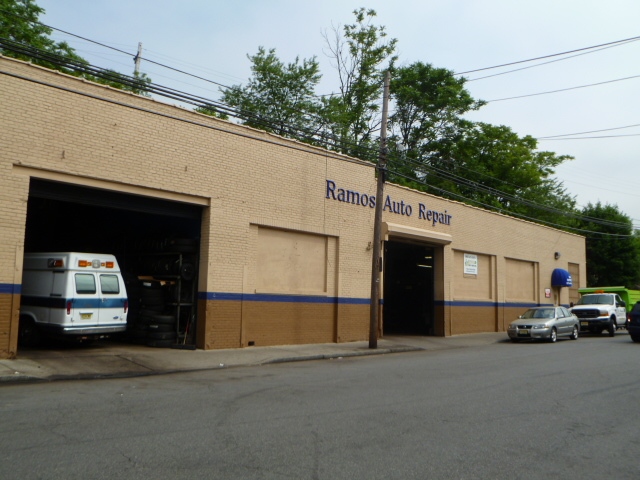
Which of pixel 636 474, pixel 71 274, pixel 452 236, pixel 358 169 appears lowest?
pixel 636 474

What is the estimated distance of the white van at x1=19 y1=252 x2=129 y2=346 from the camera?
1581 cm

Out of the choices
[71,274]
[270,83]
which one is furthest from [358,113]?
[71,274]

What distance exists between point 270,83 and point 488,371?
3015 centimetres

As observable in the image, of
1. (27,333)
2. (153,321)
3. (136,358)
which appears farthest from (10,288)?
(153,321)

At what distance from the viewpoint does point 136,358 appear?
15719mm

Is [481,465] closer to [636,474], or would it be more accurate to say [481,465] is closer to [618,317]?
[636,474]

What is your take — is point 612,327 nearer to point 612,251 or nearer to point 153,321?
point 153,321

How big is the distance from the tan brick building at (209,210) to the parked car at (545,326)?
335cm

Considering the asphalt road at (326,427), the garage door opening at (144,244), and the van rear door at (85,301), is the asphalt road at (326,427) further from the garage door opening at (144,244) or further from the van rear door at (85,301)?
the garage door opening at (144,244)

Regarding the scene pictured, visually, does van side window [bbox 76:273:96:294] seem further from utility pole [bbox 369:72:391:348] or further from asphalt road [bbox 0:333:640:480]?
utility pole [bbox 369:72:391:348]

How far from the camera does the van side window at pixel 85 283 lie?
16.0 meters

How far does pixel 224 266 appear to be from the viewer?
61.1 ft

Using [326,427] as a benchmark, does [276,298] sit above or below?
above

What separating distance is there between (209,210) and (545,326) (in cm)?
1455
